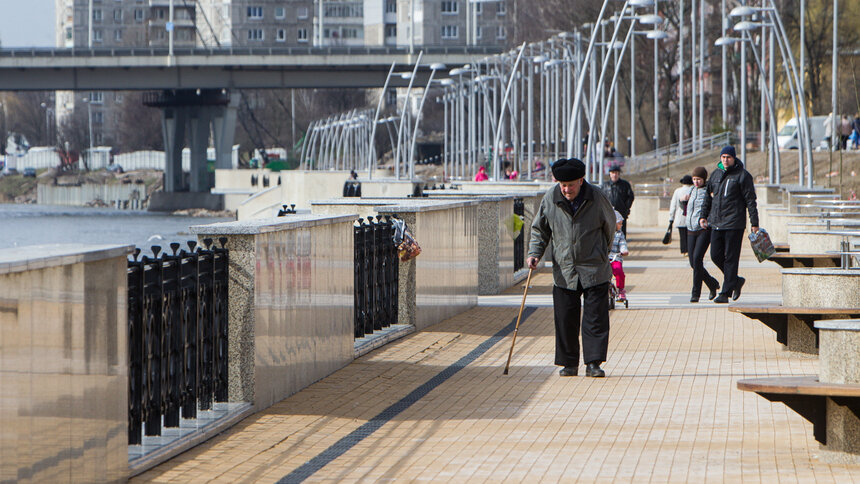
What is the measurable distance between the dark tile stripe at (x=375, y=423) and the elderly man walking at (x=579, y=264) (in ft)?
2.24

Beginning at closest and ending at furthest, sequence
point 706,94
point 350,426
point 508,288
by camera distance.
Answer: point 350,426, point 508,288, point 706,94

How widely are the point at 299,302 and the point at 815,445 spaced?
3.83 meters

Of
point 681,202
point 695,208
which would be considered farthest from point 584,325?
point 681,202

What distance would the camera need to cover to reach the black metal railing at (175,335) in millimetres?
7949

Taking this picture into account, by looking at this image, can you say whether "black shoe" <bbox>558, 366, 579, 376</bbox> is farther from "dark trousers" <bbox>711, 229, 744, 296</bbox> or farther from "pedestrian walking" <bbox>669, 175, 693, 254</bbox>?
"pedestrian walking" <bbox>669, 175, 693, 254</bbox>

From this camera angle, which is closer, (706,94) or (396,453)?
(396,453)

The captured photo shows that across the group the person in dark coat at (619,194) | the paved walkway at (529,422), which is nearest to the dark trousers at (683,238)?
the person in dark coat at (619,194)

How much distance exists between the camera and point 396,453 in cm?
840

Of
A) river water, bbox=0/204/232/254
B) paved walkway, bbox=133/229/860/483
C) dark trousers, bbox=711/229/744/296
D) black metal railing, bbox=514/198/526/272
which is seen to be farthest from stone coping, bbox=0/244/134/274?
river water, bbox=0/204/232/254

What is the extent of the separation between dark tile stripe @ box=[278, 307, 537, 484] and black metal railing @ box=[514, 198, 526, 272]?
9771 mm

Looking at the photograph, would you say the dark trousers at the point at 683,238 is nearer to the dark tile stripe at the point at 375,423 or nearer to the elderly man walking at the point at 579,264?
the dark tile stripe at the point at 375,423

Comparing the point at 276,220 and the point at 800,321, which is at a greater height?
the point at 276,220

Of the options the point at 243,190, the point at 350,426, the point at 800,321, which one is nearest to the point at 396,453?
the point at 350,426

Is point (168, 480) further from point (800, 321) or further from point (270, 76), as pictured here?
point (270, 76)
